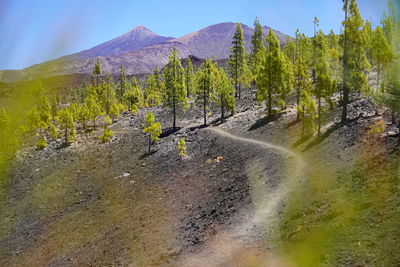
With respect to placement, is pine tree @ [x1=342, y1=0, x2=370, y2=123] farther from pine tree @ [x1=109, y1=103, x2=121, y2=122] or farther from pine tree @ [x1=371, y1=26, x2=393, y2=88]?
pine tree @ [x1=109, y1=103, x2=121, y2=122]

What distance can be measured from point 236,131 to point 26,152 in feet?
131

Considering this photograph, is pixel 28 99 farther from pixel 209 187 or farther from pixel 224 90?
pixel 224 90

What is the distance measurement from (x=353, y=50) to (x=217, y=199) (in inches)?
734

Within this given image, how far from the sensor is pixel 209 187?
32.6m

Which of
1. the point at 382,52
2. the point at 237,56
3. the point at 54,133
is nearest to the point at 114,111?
the point at 54,133

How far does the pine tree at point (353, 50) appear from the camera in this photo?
30106 mm

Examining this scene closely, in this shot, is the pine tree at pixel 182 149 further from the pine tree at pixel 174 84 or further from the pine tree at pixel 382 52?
the pine tree at pixel 382 52

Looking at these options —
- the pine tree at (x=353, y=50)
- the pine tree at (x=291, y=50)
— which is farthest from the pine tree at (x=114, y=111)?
the pine tree at (x=353, y=50)

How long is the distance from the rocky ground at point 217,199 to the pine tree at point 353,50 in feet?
11.0

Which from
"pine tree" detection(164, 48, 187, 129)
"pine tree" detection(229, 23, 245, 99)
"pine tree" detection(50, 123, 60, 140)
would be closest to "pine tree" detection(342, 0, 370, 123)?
"pine tree" detection(164, 48, 187, 129)

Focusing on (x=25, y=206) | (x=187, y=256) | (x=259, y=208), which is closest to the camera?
(x=187, y=256)

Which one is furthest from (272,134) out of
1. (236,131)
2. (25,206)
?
(25,206)

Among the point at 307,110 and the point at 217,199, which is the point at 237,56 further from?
the point at 217,199

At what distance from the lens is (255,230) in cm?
2005
